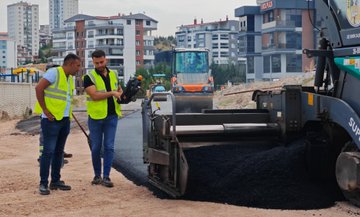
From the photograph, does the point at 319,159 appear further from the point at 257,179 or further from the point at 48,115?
the point at 48,115

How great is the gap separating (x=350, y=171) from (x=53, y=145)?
3.42m

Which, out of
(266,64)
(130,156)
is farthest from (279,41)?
(130,156)

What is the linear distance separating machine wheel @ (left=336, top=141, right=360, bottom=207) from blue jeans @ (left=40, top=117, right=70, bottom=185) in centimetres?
328

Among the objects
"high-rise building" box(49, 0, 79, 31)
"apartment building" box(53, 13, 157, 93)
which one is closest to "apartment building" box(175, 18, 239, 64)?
"apartment building" box(53, 13, 157, 93)

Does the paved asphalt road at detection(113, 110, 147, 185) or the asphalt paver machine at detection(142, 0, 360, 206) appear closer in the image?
the asphalt paver machine at detection(142, 0, 360, 206)

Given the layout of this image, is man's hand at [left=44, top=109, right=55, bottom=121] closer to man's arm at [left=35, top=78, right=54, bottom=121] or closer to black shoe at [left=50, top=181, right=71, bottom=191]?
man's arm at [left=35, top=78, right=54, bottom=121]

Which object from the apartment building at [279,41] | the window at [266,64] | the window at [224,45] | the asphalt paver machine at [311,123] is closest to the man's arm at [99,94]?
the asphalt paver machine at [311,123]

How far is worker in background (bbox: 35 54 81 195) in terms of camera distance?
682cm

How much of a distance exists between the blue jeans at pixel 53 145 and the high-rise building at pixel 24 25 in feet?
583

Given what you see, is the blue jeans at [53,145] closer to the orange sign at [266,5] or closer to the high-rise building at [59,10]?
→ the orange sign at [266,5]

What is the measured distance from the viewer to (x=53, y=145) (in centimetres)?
687

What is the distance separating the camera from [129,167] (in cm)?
902

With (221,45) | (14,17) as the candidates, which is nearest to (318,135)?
(221,45)

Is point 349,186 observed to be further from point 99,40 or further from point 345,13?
point 99,40
